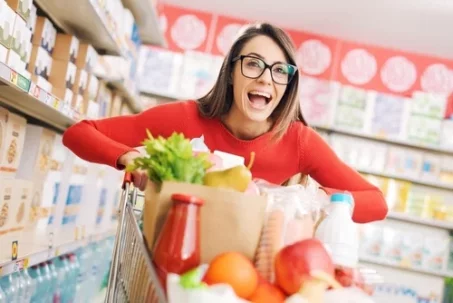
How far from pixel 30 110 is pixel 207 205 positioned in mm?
2031

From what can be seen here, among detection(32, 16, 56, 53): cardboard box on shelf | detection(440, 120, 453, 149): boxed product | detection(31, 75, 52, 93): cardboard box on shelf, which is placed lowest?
detection(31, 75, 52, 93): cardboard box on shelf

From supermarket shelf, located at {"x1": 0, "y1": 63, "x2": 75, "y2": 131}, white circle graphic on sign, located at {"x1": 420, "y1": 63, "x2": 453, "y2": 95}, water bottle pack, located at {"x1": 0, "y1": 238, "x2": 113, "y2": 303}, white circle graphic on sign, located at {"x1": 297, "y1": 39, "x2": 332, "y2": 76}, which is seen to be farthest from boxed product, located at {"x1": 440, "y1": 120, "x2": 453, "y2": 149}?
supermarket shelf, located at {"x1": 0, "y1": 63, "x2": 75, "y2": 131}

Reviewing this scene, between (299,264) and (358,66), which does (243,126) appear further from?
(358,66)

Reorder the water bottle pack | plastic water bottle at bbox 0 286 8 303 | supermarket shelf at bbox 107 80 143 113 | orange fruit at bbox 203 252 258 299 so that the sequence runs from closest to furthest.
Result: orange fruit at bbox 203 252 258 299, plastic water bottle at bbox 0 286 8 303, the water bottle pack, supermarket shelf at bbox 107 80 143 113

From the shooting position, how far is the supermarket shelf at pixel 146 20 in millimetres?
3907

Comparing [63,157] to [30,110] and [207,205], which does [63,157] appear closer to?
[30,110]

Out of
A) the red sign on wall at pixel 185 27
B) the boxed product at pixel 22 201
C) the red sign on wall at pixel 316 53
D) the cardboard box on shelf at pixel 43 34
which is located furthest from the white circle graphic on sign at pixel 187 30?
the boxed product at pixel 22 201

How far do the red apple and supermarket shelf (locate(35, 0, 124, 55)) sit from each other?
1670 mm

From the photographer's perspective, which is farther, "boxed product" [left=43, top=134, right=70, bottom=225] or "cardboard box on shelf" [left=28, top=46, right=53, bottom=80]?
"boxed product" [left=43, top=134, right=70, bottom=225]

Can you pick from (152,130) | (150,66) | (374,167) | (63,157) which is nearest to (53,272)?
(63,157)

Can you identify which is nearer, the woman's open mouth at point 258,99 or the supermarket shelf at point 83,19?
the woman's open mouth at point 258,99

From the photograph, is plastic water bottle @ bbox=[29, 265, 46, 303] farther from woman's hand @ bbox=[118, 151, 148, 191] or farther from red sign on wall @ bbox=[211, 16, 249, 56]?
red sign on wall @ bbox=[211, 16, 249, 56]

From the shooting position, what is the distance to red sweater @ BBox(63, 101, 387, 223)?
1.84 meters

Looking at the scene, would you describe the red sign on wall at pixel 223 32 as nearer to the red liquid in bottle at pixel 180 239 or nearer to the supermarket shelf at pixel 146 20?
the supermarket shelf at pixel 146 20
